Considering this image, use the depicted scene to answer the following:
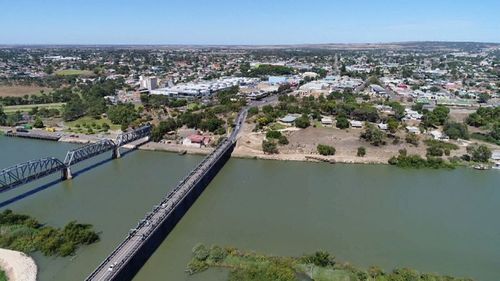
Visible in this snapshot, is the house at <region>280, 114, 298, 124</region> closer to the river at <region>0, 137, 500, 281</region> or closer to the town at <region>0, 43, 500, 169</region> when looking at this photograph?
the town at <region>0, 43, 500, 169</region>

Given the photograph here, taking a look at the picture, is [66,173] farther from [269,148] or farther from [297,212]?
[297,212]

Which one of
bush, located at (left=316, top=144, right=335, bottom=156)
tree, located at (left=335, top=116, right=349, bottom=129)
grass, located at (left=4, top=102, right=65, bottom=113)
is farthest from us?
grass, located at (left=4, top=102, right=65, bottom=113)

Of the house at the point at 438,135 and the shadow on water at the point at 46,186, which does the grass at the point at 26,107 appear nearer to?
the shadow on water at the point at 46,186

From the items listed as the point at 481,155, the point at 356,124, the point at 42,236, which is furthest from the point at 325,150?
the point at 42,236

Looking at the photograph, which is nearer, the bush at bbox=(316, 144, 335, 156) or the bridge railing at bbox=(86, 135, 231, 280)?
the bridge railing at bbox=(86, 135, 231, 280)

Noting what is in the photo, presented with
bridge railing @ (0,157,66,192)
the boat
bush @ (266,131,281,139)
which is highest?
bridge railing @ (0,157,66,192)

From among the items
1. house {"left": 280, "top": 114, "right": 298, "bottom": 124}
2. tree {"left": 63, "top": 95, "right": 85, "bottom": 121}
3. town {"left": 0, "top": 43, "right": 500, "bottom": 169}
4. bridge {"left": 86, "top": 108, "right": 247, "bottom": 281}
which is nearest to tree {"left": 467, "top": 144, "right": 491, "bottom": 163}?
town {"left": 0, "top": 43, "right": 500, "bottom": 169}
